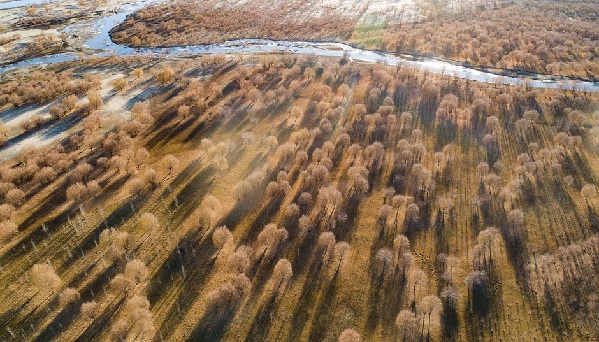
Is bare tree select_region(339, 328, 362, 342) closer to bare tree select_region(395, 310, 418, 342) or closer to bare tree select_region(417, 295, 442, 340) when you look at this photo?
bare tree select_region(395, 310, 418, 342)

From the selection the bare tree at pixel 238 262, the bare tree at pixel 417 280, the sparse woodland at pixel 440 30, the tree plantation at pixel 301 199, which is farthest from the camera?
the sparse woodland at pixel 440 30

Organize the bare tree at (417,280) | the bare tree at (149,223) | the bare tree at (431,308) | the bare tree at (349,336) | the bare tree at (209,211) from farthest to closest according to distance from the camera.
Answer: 1. the bare tree at (209,211)
2. the bare tree at (149,223)
3. the bare tree at (417,280)
4. the bare tree at (431,308)
5. the bare tree at (349,336)

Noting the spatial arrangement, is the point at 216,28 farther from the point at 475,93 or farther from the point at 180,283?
the point at 180,283

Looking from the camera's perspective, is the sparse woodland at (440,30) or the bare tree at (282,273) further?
the sparse woodland at (440,30)

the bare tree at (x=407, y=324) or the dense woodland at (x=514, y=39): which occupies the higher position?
the dense woodland at (x=514, y=39)

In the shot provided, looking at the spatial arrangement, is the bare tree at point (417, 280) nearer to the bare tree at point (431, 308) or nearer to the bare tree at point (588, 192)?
the bare tree at point (431, 308)

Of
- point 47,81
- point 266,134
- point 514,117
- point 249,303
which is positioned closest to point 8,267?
point 249,303

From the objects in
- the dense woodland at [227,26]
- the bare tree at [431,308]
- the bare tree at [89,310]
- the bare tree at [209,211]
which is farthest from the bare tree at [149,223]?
the dense woodland at [227,26]

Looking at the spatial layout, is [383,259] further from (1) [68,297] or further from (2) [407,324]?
(1) [68,297]
